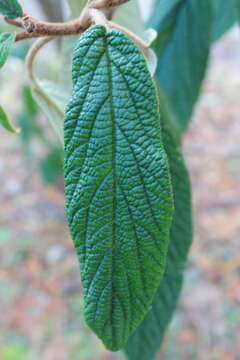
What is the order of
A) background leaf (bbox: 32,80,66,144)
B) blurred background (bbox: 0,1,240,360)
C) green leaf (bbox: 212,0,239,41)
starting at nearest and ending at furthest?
background leaf (bbox: 32,80,66,144), green leaf (bbox: 212,0,239,41), blurred background (bbox: 0,1,240,360)

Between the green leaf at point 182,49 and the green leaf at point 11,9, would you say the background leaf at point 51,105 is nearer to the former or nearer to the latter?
the green leaf at point 11,9

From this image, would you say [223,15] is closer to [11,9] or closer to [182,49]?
[182,49]

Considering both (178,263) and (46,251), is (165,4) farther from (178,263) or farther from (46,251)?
(46,251)

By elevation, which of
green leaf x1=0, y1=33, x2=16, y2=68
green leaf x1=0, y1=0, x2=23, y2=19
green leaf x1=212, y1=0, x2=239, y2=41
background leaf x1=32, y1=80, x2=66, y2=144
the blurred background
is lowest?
the blurred background

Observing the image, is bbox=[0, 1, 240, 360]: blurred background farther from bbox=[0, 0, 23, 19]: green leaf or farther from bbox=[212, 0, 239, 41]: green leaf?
bbox=[0, 0, 23, 19]: green leaf

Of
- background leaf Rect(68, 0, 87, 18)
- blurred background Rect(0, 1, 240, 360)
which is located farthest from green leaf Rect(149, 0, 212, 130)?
blurred background Rect(0, 1, 240, 360)

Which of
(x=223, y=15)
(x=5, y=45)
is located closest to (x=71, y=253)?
(x=223, y=15)

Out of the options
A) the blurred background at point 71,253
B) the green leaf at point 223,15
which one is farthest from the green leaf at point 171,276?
the blurred background at point 71,253
